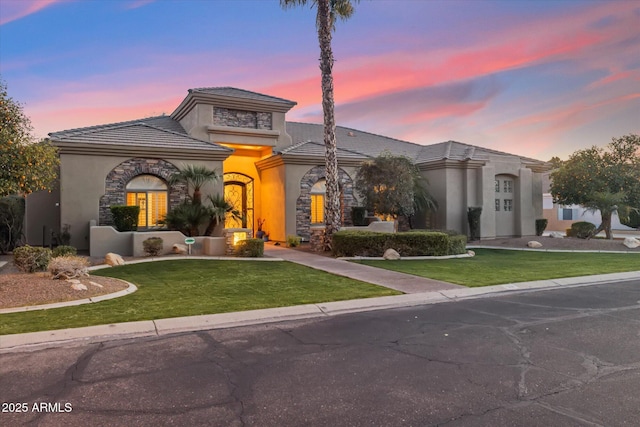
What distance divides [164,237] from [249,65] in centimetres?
1045

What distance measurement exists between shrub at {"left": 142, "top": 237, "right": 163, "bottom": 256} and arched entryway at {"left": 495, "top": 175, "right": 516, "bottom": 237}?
67.2ft

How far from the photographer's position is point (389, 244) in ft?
55.2

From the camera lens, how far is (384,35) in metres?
18.7

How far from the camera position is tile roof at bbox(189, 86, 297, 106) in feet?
74.7

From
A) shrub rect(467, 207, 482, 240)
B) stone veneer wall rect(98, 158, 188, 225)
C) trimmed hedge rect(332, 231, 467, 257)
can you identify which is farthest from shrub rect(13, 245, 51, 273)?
shrub rect(467, 207, 482, 240)

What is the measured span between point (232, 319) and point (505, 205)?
77.4 feet

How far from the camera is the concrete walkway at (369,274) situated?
10.4m

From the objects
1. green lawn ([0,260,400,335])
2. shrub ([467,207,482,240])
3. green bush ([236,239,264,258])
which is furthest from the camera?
shrub ([467,207,482,240])

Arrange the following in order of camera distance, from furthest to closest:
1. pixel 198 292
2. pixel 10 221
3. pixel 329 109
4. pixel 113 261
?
pixel 329 109 < pixel 10 221 < pixel 113 261 < pixel 198 292

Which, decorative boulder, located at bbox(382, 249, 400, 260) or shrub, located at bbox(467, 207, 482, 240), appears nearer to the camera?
decorative boulder, located at bbox(382, 249, 400, 260)

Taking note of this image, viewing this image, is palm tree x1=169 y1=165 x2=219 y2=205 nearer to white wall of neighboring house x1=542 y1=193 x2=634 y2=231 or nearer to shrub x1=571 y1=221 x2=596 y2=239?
shrub x1=571 y1=221 x2=596 y2=239

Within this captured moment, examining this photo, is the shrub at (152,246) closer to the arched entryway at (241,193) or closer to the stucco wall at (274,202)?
the stucco wall at (274,202)

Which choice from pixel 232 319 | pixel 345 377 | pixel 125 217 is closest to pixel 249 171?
pixel 125 217

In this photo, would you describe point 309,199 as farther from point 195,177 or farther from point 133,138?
point 133,138
